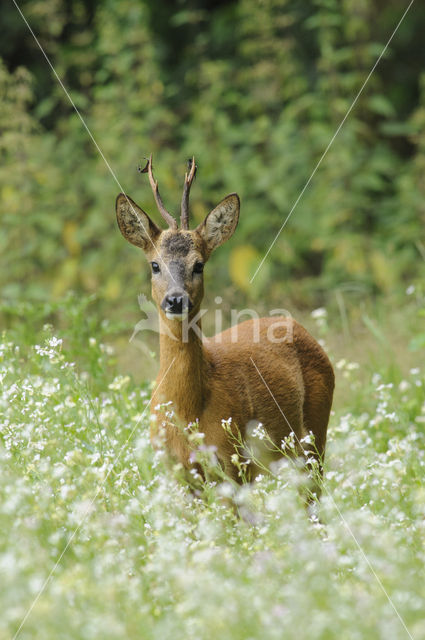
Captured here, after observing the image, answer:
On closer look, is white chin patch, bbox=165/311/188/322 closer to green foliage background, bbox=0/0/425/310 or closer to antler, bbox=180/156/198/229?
antler, bbox=180/156/198/229

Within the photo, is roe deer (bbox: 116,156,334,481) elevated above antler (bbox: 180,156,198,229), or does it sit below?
below

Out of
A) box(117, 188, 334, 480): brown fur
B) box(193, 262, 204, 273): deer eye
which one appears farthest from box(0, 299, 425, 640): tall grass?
box(193, 262, 204, 273): deer eye

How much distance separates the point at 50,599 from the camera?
2082 millimetres

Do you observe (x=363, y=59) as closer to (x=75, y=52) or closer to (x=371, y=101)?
(x=371, y=101)

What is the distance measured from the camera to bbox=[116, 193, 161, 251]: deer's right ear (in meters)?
4.10

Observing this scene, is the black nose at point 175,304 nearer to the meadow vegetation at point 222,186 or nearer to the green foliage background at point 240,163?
the meadow vegetation at point 222,186

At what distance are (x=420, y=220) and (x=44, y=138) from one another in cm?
378

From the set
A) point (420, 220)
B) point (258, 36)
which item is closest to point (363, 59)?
point (258, 36)

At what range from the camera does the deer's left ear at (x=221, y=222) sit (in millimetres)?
4230

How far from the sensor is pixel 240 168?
809 cm

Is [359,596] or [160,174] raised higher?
[359,596]

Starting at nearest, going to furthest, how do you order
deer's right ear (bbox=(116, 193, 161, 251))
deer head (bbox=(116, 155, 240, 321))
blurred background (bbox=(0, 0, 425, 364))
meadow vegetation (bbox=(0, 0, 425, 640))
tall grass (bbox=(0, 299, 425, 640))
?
tall grass (bbox=(0, 299, 425, 640)) < deer head (bbox=(116, 155, 240, 321)) < deer's right ear (bbox=(116, 193, 161, 251)) < meadow vegetation (bbox=(0, 0, 425, 640)) < blurred background (bbox=(0, 0, 425, 364))

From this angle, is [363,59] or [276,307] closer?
[276,307]

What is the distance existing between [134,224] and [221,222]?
44 cm
